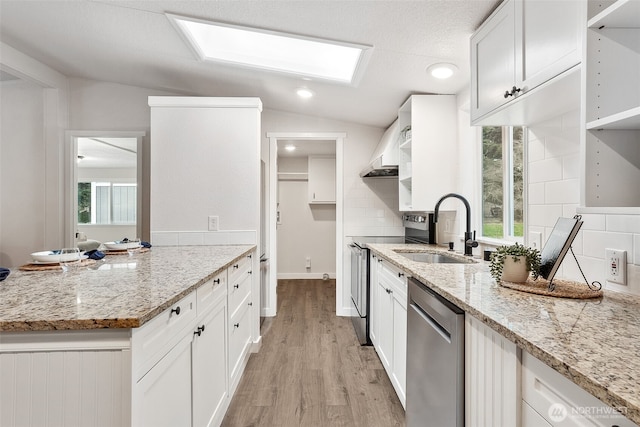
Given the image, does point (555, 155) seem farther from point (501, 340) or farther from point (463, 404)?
point (463, 404)

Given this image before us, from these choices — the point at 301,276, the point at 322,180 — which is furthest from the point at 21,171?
the point at 301,276

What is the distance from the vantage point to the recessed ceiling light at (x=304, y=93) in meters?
2.96

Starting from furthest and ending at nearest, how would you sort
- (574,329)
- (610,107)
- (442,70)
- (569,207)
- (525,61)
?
(442,70) < (569,207) < (525,61) < (610,107) < (574,329)

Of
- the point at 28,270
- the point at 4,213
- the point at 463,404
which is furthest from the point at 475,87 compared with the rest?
the point at 4,213

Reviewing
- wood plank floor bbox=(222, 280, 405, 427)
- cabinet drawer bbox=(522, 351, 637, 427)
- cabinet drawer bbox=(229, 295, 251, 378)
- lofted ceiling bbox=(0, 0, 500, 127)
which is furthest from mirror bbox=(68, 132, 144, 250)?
cabinet drawer bbox=(522, 351, 637, 427)

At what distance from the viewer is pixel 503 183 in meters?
2.11

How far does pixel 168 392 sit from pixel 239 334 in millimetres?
1134

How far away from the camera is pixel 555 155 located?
58.2 inches

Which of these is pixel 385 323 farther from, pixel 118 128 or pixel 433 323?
pixel 118 128

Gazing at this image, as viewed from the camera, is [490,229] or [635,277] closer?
[635,277]

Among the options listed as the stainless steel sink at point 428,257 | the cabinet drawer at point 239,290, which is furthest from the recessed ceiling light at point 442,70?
the cabinet drawer at point 239,290

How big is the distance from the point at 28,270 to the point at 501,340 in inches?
82.2

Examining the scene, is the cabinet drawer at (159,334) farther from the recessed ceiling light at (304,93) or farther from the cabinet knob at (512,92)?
the recessed ceiling light at (304,93)

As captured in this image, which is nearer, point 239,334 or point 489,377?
point 489,377
